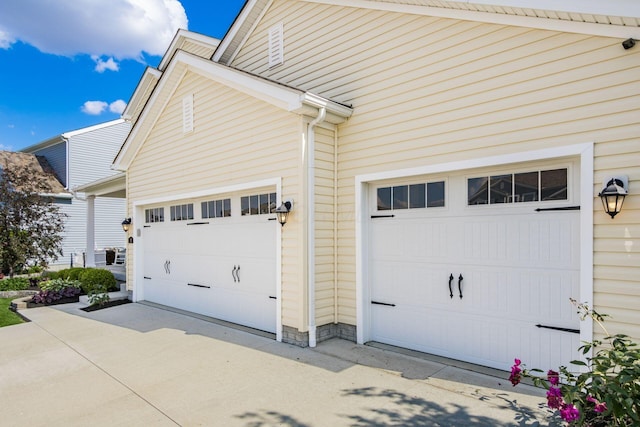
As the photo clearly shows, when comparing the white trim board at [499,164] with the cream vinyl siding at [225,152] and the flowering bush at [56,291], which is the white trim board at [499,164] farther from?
the flowering bush at [56,291]

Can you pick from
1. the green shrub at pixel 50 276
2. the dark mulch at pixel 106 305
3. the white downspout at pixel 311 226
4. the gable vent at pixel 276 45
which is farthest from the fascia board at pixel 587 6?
the green shrub at pixel 50 276

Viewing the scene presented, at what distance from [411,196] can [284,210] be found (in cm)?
183

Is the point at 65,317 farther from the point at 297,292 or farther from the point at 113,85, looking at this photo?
the point at 113,85

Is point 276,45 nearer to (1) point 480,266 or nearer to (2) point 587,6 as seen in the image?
(2) point 587,6

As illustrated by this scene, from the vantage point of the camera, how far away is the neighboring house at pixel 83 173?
18.9 meters

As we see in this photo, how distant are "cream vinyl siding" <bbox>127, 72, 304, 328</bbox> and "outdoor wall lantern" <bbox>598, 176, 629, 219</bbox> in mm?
3534

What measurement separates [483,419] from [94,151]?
72.5ft

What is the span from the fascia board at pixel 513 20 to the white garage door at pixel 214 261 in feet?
11.0

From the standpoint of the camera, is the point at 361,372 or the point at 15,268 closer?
the point at 361,372

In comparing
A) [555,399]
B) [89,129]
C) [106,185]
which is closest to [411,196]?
[555,399]

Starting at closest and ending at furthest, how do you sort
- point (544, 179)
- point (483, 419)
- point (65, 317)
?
point (483, 419) < point (544, 179) < point (65, 317)

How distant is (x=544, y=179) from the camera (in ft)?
13.7

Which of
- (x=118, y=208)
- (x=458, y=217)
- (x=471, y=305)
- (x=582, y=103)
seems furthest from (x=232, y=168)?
(x=118, y=208)

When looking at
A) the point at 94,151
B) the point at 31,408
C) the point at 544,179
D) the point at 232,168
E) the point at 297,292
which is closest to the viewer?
the point at 31,408
